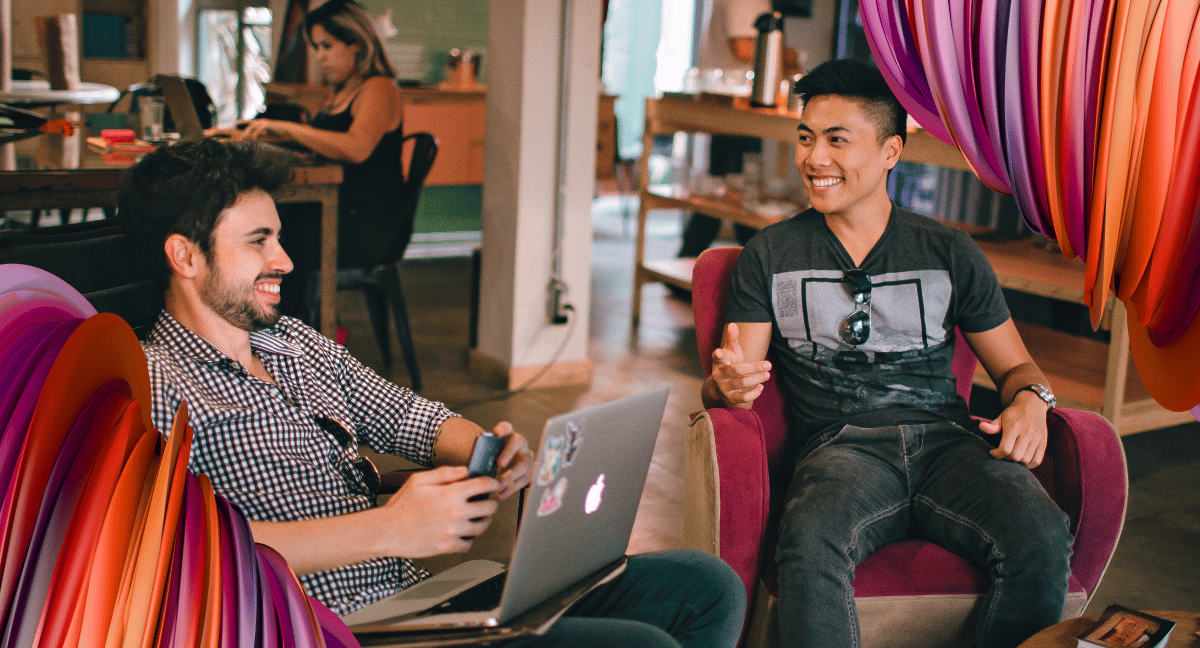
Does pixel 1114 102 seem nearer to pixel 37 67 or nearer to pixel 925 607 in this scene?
pixel 925 607

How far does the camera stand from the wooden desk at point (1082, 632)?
139cm

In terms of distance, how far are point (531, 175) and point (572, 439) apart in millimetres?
2497

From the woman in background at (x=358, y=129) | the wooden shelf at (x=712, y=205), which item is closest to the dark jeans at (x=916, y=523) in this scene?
the woman in background at (x=358, y=129)

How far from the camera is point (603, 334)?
14.9 feet

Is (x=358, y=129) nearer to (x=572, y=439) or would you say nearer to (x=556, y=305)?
(x=556, y=305)

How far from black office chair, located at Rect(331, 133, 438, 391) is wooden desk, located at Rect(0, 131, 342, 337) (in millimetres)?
317

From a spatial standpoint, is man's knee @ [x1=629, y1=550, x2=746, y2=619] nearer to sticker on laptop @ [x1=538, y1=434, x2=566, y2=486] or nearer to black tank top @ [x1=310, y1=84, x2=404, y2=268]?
sticker on laptop @ [x1=538, y1=434, x2=566, y2=486]

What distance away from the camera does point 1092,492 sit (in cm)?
174

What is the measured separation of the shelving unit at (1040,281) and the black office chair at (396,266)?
1.34 m

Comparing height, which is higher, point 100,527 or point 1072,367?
point 100,527

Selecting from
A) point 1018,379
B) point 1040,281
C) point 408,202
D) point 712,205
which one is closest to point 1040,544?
point 1018,379

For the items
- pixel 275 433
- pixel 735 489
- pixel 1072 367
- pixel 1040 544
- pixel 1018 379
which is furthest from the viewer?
pixel 1072 367

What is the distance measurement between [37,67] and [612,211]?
4.13m

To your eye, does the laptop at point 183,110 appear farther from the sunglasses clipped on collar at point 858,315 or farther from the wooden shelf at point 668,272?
the sunglasses clipped on collar at point 858,315
